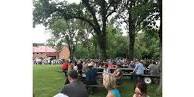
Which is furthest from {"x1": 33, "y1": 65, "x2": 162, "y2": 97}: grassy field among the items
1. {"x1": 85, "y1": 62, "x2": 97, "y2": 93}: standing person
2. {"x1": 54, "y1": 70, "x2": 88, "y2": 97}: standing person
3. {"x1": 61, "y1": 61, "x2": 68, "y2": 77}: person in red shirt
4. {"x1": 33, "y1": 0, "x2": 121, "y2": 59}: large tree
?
{"x1": 33, "y1": 0, "x2": 121, "y2": 59}: large tree

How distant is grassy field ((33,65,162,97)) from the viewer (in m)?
4.90

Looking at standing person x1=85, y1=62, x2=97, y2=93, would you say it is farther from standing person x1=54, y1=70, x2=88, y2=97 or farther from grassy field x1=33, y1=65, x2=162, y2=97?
standing person x1=54, y1=70, x2=88, y2=97

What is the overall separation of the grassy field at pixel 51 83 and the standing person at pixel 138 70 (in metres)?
0.11

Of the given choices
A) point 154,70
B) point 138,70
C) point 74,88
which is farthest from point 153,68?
point 74,88

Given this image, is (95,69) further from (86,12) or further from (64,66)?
(86,12)

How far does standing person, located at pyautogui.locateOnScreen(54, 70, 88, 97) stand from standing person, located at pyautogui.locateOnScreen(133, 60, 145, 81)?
2.06ft

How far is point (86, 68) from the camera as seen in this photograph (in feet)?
16.8

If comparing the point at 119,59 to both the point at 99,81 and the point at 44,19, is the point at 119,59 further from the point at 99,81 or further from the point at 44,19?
the point at 44,19

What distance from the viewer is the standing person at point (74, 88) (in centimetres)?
454

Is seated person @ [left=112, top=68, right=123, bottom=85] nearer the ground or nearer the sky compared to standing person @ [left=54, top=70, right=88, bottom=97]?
nearer the sky

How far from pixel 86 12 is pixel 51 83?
0.84 meters

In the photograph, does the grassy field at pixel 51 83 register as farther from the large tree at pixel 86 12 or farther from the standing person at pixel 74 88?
the large tree at pixel 86 12

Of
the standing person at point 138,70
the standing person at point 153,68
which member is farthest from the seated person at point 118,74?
the standing person at point 153,68
